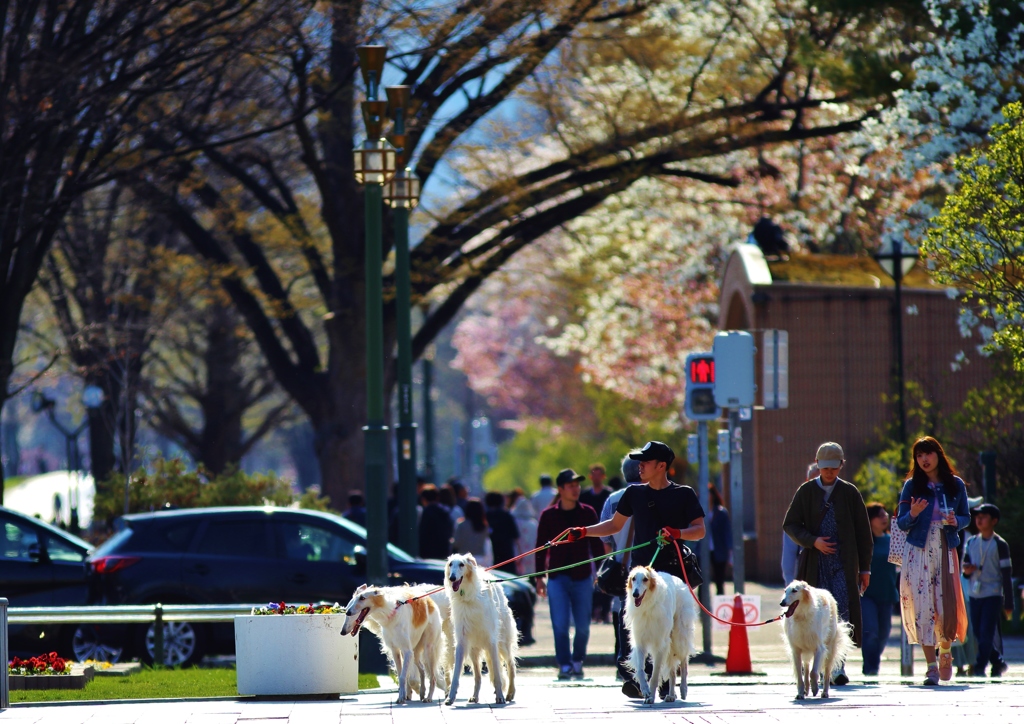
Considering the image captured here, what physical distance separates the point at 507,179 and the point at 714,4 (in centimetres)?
512

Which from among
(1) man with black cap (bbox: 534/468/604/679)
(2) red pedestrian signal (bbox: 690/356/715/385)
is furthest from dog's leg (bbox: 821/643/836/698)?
(2) red pedestrian signal (bbox: 690/356/715/385)

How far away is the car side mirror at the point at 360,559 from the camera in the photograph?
1630 cm

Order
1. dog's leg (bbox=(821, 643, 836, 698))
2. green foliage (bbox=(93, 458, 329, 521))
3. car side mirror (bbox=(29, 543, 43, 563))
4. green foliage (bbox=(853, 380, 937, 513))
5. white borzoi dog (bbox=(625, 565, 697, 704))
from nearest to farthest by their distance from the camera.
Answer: white borzoi dog (bbox=(625, 565, 697, 704)) → dog's leg (bbox=(821, 643, 836, 698)) → car side mirror (bbox=(29, 543, 43, 563)) → green foliage (bbox=(853, 380, 937, 513)) → green foliage (bbox=(93, 458, 329, 521))

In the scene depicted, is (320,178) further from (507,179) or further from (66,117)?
(66,117)

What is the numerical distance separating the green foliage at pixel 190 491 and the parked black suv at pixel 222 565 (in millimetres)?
5911

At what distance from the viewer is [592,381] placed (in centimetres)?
4459

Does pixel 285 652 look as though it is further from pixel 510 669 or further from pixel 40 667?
pixel 40 667

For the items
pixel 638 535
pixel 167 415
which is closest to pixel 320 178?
pixel 638 535

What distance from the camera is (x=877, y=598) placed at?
578 inches

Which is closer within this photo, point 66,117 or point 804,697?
point 804,697

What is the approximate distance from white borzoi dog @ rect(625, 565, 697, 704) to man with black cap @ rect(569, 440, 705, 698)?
1.41 feet

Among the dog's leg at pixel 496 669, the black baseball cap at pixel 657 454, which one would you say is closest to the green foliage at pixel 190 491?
the dog's leg at pixel 496 669

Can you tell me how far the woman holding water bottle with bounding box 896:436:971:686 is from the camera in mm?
11719

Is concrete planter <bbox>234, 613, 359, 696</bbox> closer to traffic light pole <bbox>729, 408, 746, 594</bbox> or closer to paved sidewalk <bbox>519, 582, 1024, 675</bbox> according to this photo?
paved sidewalk <bbox>519, 582, 1024, 675</bbox>
